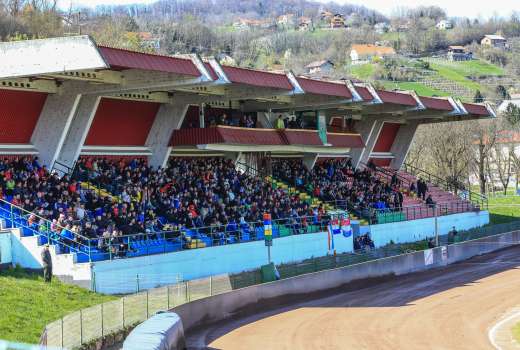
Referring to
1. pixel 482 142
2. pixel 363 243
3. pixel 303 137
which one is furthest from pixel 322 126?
pixel 482 142

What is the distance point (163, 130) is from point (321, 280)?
34.8ft

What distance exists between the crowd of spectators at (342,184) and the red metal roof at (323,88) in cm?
543

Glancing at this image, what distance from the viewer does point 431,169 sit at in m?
87.1

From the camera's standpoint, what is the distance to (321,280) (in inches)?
1337

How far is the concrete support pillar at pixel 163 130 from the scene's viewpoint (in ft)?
130

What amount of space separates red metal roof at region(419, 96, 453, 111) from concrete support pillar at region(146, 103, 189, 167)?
1948 cm

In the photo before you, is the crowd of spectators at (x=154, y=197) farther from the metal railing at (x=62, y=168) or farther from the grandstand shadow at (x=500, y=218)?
the grandstand shadow at (x=500, y=218)

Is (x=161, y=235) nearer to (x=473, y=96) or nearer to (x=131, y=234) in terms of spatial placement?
(x=131, y=234)

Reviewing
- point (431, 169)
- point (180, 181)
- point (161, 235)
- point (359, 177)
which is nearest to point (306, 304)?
point (161, 235)

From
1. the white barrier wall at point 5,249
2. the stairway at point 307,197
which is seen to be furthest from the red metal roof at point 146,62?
the stairway at point 307,197

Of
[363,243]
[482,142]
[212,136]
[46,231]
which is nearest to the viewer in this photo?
[46,231]

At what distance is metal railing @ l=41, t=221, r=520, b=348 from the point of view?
18.5m

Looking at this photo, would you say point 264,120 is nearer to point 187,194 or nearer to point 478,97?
point 187,194

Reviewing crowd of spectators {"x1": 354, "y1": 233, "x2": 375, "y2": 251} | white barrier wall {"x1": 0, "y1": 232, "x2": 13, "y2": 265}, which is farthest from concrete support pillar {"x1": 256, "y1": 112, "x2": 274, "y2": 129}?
white barrier wall {"x1": 0, "y1": 232, "x2": 13, "y2": 265}
